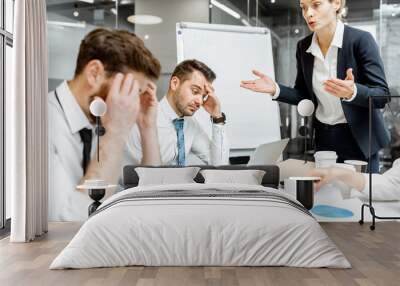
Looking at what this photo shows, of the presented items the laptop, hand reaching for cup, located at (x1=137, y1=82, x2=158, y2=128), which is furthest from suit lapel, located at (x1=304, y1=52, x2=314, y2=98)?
hand reaching for cup, located at (x1=137, y1=82, x2=158, y2=128)

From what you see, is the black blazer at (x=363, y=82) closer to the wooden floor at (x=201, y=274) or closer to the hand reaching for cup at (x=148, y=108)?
the wooden floor at (x=201, y=274)

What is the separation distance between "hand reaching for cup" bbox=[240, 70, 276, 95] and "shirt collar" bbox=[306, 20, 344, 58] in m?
0.64

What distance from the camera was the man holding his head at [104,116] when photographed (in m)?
6.36

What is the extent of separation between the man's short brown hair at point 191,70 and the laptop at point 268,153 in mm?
1130

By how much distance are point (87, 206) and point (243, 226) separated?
318 cm

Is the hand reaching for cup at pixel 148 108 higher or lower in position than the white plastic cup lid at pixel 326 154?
higher

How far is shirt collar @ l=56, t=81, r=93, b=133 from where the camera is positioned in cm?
637

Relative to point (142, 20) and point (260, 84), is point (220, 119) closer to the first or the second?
point (260, 84)

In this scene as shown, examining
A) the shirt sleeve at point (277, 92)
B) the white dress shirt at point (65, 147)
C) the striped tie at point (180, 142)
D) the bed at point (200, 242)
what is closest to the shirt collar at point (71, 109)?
the white dress shirt at point (65, 147)

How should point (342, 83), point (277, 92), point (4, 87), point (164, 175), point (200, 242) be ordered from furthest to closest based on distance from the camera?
point (277, 92), point (342, 83), point (164, 175), point (4, 87), point (200, 242)

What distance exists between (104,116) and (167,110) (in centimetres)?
82

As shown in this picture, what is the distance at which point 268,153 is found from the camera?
641 centimetres

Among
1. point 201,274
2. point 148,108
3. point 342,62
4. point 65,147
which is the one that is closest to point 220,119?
point 148,108

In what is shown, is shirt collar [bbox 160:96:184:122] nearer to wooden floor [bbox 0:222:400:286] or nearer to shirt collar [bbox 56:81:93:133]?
shirt collar [bbox 56:81:93:133]
